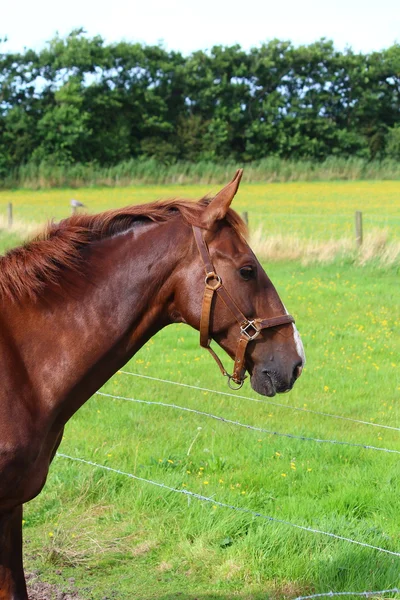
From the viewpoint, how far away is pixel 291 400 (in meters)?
7.80

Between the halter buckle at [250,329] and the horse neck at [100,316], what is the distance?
15.6 inches

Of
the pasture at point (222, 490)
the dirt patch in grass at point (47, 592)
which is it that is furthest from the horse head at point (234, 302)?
the dirt patch in grass at point (47, 592)

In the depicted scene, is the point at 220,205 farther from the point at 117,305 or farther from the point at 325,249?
the point at 325,249

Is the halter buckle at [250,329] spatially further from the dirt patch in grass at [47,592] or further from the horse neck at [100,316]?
the dirt patch in grass at [47,592]

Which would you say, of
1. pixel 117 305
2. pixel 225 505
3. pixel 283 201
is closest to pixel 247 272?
pixel 117 305

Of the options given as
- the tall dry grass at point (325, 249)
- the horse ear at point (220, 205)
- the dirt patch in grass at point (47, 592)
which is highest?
the horse ear at point (220, 205)

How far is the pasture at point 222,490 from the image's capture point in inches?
173

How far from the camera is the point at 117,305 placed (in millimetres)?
3309

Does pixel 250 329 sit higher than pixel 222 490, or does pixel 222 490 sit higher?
pixel 250 329

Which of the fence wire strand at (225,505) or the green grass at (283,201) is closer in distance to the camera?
the fence wire strand at (225,505)

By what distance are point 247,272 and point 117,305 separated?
2.09 ft

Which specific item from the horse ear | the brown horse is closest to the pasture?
the brown horse

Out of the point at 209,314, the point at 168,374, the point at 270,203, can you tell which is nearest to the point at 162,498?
the point at 209,314

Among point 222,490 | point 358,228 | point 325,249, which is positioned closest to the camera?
point 222,490
